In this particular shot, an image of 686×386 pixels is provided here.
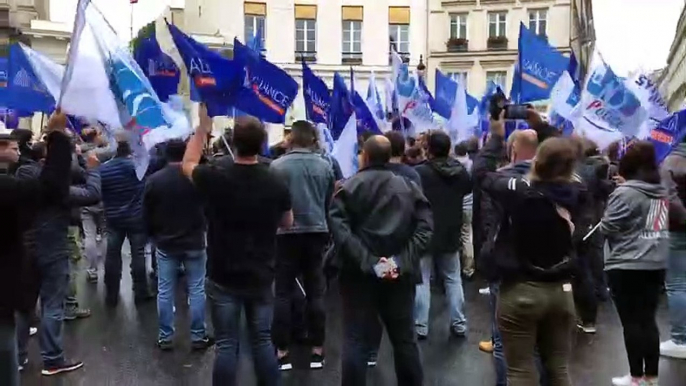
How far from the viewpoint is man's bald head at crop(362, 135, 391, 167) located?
5664 mm

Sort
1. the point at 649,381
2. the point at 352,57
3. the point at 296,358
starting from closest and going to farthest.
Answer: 1. the point at 649,381
2. the point at 296,358
3. the point at 352,57

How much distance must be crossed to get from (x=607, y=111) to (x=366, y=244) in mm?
6012

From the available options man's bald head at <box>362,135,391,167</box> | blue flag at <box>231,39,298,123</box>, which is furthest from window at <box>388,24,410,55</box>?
man's bald head at <box>362,135,391,167</box>

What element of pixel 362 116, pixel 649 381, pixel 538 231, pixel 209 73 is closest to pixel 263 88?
pixel 209 73

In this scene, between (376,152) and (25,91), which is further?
(25,91)

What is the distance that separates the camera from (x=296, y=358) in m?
7.40

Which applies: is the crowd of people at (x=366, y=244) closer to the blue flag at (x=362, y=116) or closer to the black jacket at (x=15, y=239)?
the black jacket at (x=15, y=239)

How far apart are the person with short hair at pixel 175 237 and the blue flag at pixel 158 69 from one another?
119 inches

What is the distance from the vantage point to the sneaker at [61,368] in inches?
270

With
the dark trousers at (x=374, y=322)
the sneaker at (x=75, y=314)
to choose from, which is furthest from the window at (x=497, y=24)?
the dark trousers at (x=374, y=322)

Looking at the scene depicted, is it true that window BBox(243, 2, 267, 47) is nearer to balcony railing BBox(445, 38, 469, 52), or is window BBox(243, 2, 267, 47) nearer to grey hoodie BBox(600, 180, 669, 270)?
balcony railing BBox(445, 38, 469, 52)

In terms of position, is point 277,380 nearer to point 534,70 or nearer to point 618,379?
point 618,379

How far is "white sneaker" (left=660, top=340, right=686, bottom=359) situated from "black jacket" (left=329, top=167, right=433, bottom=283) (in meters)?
2.78

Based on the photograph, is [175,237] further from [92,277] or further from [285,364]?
[92,277]
